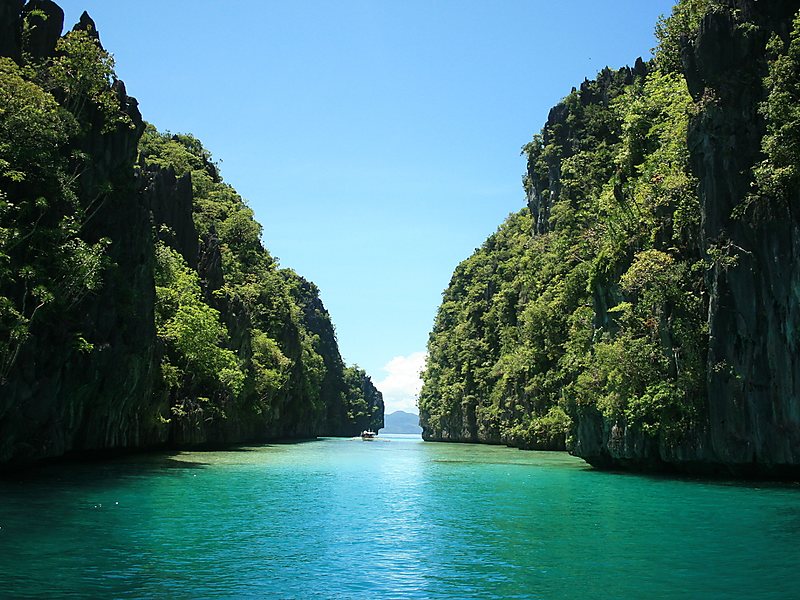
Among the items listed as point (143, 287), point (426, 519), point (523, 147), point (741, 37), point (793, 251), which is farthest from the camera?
point (523, 147)

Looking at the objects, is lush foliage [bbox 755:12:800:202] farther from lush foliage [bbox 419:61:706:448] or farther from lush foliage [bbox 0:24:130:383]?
lush foliage [bbox 0:24:130:383]

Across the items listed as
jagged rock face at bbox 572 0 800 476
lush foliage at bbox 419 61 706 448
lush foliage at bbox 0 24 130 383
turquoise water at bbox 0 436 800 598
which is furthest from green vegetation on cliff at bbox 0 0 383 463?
jagged rock face at bbox 572 0 800 476

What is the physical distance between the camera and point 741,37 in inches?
1125

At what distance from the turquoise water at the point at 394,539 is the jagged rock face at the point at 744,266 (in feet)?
7.84

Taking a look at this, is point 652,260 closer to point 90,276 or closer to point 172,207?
point 90,276

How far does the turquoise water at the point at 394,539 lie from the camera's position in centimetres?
1239

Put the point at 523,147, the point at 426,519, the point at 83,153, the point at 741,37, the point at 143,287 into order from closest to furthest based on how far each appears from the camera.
→ the point at 426,519 → the point at 741,37 → the point at 83,153 → the point at 143,287 → the point at 523,147

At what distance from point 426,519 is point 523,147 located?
7216 centimetres

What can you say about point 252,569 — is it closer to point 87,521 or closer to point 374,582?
point 374,582

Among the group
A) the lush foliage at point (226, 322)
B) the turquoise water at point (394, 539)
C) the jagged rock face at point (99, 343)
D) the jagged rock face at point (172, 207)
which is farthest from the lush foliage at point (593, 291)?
the jagged rock face at point (172, 207)

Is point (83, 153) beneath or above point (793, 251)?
above

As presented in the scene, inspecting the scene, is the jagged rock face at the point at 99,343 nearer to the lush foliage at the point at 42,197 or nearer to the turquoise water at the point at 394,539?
the lush foliage at the point at 42,197

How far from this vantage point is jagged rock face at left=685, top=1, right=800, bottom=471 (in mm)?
26188

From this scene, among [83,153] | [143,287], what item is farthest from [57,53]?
[143,287]
